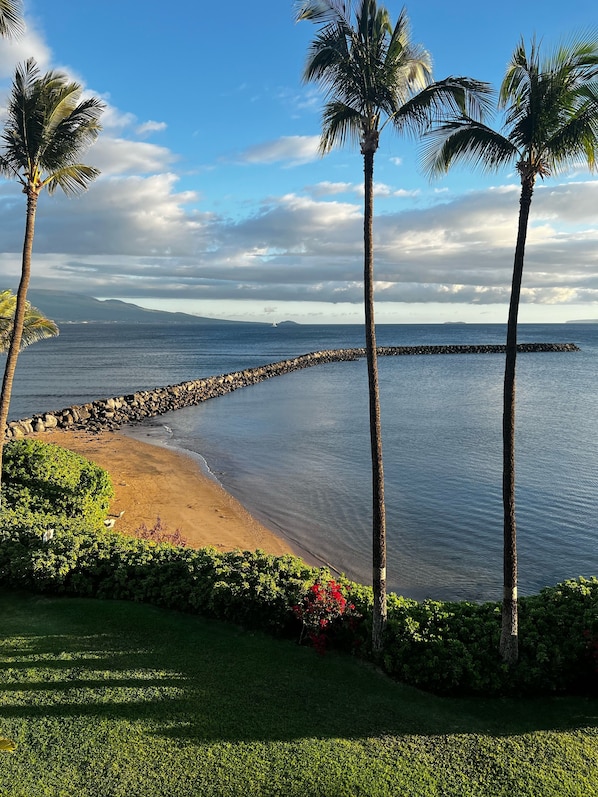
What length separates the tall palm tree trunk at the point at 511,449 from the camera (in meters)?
9.70

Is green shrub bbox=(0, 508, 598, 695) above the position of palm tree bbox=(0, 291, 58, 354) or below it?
below

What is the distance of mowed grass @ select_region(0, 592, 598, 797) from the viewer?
24.8 feet

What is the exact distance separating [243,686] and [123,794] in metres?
2.60

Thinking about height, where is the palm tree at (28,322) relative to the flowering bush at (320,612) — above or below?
above

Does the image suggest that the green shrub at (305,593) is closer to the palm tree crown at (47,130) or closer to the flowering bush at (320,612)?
the flowering bush at (320,612)

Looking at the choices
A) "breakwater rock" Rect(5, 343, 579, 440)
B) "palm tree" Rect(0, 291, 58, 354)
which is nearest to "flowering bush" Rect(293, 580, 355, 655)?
"palm tree" Rect(0, 291, 58, 354)

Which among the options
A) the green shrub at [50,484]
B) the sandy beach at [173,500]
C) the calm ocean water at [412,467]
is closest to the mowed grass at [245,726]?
the green shrub at [50,484]

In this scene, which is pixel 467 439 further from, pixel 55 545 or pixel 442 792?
pixel 442 792

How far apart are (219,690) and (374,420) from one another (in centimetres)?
505

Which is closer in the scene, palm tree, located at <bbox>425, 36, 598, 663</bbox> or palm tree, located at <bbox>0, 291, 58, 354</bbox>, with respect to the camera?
palm tree, located at <bbox>425, 36, 598, 663</bbox>

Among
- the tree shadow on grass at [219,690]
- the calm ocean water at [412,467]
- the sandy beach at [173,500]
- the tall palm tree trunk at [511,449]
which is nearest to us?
the tree shadow on grass at [219,690]

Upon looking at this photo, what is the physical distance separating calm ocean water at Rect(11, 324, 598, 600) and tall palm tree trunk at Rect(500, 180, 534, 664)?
656cm

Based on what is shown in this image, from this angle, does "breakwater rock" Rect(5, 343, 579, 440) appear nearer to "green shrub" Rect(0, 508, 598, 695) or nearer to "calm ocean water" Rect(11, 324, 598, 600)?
"calm ocean water" Rect(11, 324, 598, 600)

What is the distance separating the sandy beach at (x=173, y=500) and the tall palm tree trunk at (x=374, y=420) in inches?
352
